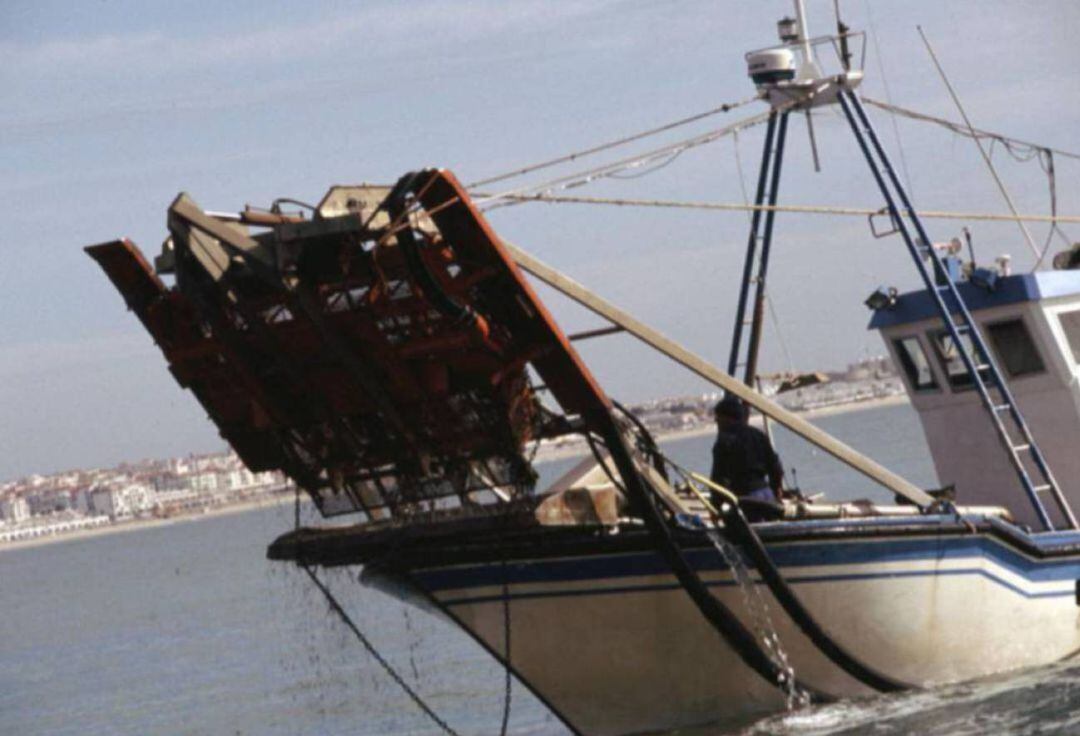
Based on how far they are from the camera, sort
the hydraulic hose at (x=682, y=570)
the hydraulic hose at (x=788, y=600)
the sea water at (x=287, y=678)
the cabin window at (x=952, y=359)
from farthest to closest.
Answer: the cabin window at (x=952, y=359)
the sea water at (x=287, y=678)
the hydraulic hose at (x=788, y=600)
the hydraulic hose at (x=682, y=570)

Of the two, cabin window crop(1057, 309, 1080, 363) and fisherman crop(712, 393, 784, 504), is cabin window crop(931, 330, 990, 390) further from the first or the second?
fisherman crop(712, 393, 784, 504)

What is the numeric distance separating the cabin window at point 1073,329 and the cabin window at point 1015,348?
319 mm

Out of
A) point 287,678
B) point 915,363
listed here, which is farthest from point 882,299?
point 287,678

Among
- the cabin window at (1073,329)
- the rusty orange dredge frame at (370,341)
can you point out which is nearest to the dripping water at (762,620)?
the rusty orange dredge frame at (370,341)

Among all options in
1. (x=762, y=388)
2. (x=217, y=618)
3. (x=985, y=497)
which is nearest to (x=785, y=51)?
(x=762, y=388)

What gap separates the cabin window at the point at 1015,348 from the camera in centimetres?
1798

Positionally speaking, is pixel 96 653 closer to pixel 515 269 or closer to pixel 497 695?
pixel 497 695

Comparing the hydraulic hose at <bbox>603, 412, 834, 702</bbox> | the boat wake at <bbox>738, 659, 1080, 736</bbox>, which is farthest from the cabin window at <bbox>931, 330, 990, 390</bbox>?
the hydraulic hose at <bbox>603, 412, 834, 702</bbox>

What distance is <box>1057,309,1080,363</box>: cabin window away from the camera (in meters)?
18.0

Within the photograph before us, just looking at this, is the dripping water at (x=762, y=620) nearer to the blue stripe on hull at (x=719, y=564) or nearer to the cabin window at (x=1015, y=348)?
the blue stripe on hull at (x=719, y=564)

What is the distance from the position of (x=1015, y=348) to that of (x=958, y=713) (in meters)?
3.71

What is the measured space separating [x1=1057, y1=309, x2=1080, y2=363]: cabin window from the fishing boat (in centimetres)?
120

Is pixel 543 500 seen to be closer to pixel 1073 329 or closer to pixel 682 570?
pixel 682 570

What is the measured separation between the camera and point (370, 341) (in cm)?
1433
